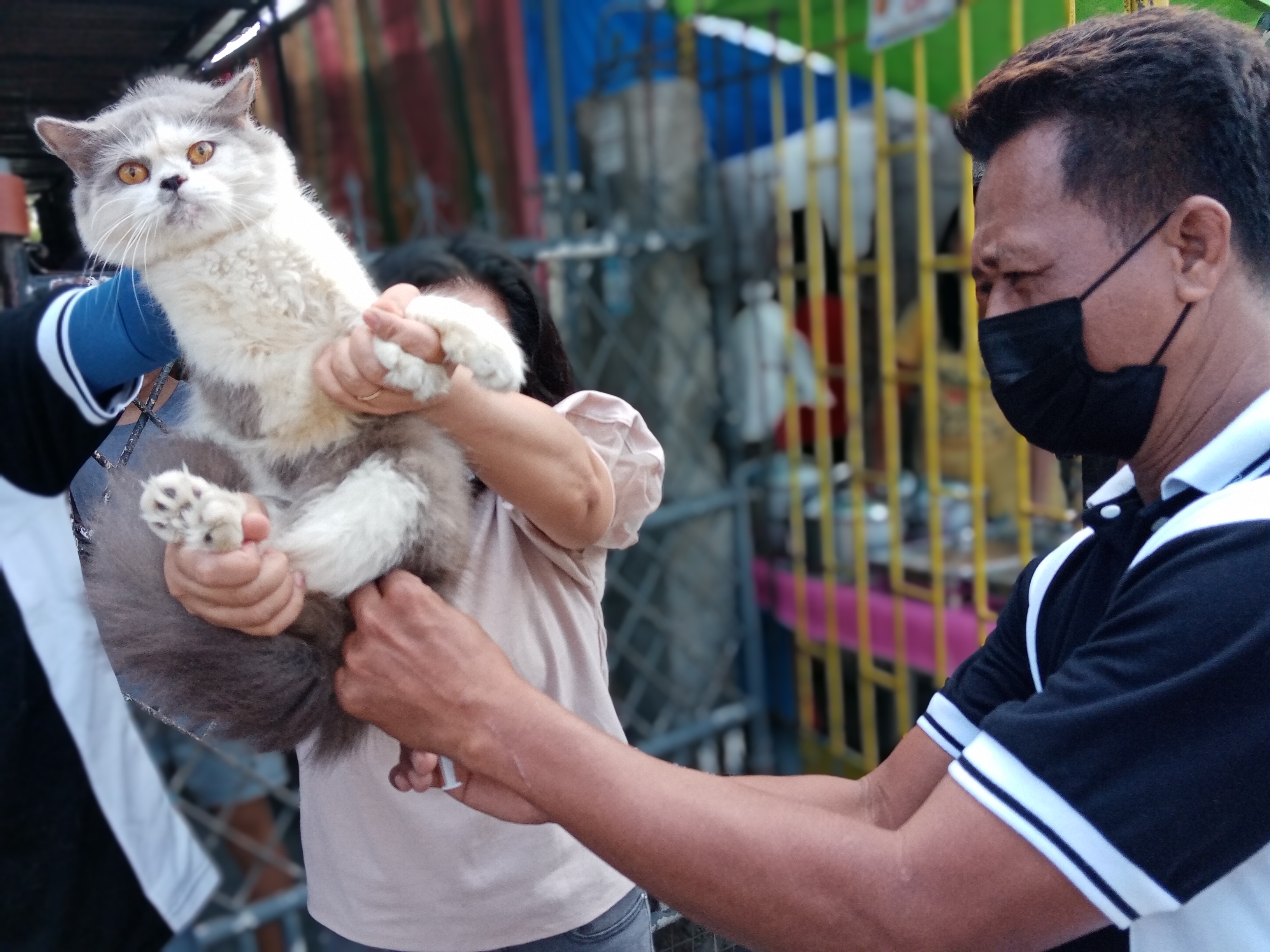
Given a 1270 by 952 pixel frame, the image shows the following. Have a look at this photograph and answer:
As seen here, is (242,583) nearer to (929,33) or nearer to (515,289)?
(515,289)

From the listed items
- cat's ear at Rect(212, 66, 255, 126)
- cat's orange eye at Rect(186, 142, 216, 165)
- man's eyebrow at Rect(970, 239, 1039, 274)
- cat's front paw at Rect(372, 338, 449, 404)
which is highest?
cat's ear at Rect(212, 66, 255, 126)

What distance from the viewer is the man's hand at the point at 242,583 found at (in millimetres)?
825

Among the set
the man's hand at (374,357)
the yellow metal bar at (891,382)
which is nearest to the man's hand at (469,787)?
the man's hand at (374,357)

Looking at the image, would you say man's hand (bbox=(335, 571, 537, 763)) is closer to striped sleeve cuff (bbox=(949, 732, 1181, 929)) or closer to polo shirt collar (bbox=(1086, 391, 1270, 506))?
striped sleeve cuff (bbox=(949, 732, 1181, 929))

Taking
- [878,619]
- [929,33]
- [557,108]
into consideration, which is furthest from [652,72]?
[878,619]

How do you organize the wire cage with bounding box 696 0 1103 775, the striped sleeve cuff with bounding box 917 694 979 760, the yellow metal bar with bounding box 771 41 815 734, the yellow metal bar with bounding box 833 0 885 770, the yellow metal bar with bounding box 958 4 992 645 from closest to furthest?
the striped sleeve cuff with bounding box 917 694 979 760 < the yellow metal bar with bounding box 958 4 992 645 < the wire cage with bounding box 696 0 1103 775 < the yellow metal bar with bounding box 833 0 885 770 < the yellow metal bar with bounding box 771 41 815 734

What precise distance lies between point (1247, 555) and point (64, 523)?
5.58ft

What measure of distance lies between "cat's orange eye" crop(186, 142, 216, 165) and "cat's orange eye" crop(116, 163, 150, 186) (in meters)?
0.04

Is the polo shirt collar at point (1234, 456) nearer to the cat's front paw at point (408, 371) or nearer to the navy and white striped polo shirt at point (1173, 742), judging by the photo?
the navy and white striped polo shirt at point (1173, 742)

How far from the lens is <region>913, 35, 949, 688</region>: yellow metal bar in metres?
2.72

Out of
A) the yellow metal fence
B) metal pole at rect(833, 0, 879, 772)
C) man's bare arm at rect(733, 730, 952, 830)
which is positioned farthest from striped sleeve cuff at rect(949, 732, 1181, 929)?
metal pole at rect(833, 0, 879, 772)

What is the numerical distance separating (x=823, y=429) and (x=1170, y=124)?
91.3 inches

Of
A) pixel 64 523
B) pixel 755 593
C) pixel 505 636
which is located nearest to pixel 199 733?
pixel 505 636

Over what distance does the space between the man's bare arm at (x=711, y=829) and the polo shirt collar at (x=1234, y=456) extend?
13.6 inches
